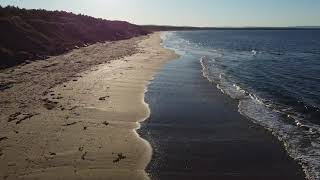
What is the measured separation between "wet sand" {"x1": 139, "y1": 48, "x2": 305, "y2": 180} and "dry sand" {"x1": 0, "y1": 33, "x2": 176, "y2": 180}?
65 cm

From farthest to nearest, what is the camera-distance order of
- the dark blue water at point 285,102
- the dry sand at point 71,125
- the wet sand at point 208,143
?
the dark blue water at point 285,102 < the wet sand at point 208,143 < the dry sand at point 71,125

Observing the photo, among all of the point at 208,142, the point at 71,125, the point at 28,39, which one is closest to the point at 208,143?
the point at 208,142

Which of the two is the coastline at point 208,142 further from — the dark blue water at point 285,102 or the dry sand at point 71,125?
the dry sand at point 71,125

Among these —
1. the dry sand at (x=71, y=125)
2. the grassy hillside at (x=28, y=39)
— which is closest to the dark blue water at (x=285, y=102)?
the dry sand at (x=71, y=125)

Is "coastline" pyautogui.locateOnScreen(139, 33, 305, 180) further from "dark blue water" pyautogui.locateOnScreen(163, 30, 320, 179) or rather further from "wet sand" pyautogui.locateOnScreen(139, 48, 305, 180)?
"dark blue water" pyautogui.locateOnScreen(163, 30, 320, 179)

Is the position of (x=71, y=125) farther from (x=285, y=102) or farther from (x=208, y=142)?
(x=285, y=102)

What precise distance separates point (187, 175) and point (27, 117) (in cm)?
733

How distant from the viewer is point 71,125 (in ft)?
48.5

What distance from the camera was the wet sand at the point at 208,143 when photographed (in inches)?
440

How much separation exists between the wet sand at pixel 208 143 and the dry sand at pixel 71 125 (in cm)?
65

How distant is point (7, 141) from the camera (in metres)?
12.7

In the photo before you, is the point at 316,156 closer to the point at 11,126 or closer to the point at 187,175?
the point at 187,175

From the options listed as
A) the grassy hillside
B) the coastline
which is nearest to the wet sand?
the coastline

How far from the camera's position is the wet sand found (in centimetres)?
1116
